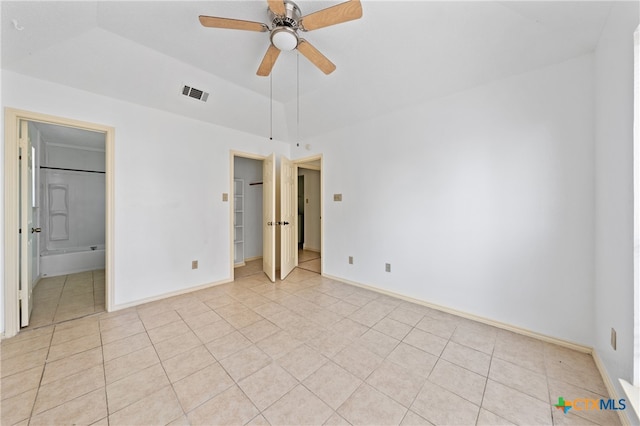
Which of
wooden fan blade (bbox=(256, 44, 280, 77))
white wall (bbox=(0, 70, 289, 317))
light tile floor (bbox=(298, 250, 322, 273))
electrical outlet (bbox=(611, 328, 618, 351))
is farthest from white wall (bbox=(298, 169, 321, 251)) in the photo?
electrical outlet (bbox=(611, 328, 618, 351))

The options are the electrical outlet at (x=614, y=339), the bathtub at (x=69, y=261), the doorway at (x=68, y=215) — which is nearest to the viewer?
the electrical outlet at (x=614, y=339)

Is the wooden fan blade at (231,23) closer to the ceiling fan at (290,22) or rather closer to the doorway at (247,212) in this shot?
the ceiling fan at (290,22)

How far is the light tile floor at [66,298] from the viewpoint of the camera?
255 cm

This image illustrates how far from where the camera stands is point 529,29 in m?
1.92

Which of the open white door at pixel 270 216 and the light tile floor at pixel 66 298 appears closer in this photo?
the light tile floor at pixel 66 298

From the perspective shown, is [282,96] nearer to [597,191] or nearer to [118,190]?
[118,190]

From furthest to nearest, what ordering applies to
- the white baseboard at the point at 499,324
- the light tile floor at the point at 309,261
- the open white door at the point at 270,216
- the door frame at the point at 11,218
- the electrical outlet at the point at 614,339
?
the light tile floor at the point at 309,261 → the open white door at the point at 270,216 → the door frame at the point at 11,218 → the white baseboard at the point at 499,324 → the electrical outlet at the point at 614,339

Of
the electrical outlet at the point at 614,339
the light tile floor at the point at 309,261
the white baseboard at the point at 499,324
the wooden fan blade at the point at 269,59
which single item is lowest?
the white baseboard at the point at 499,324

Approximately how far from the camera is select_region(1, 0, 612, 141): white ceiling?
6.12 ft

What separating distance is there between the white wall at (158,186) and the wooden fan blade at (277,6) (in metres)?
2.29

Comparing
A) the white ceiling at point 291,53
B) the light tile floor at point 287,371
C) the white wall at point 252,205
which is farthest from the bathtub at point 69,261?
the white ceiling at point 291,53

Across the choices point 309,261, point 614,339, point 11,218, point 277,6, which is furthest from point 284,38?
point 309,261

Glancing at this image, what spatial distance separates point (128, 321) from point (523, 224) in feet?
13.8

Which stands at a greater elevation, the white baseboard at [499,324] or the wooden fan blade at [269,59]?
the wooden fan blade at [269,59]
